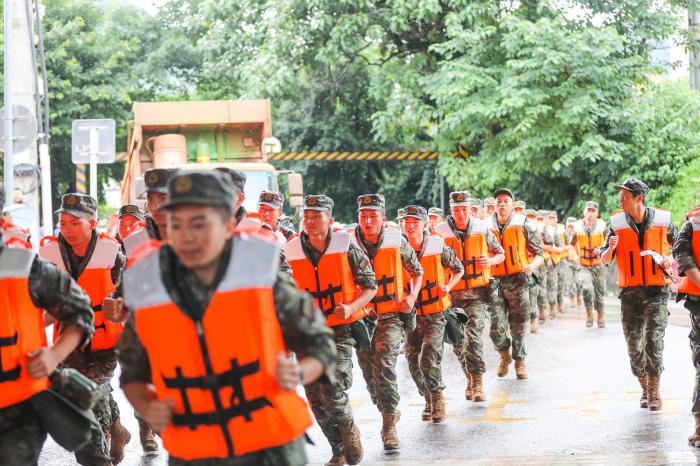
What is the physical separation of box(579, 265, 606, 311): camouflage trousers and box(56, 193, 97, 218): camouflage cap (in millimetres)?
14113

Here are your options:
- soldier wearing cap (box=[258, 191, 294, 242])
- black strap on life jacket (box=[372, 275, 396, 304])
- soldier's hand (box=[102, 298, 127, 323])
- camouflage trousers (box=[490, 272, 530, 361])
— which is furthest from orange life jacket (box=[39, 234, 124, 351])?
camouflage trousers (box=[490, 272, 530, 361])

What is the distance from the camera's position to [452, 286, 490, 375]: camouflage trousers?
12.6 m

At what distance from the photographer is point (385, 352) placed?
9969mm

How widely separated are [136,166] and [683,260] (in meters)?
14.3

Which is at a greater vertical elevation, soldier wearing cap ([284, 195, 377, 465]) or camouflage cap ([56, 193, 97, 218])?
camouflage cap ([56, 193, 97, 218])

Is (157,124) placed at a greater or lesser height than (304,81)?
lesser

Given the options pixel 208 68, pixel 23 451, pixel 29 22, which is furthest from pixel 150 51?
pixel 23 451

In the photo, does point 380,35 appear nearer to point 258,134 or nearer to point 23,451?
point 258,134

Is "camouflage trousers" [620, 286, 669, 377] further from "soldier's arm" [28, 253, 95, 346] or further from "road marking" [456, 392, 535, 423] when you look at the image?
"soldier's arm" [28, 253, 95, 346]

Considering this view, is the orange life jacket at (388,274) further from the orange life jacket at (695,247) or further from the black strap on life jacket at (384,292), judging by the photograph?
the orange life jacket at (695,247)

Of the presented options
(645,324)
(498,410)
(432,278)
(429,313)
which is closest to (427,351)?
(429,313)

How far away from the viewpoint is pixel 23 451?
17.6ft

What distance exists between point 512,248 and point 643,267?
3.76 meters

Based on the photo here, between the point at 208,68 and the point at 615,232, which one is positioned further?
the point at 208,68
